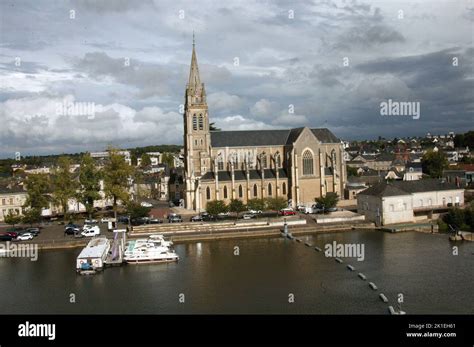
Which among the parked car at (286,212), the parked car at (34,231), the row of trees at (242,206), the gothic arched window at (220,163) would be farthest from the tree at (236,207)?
the parked car at (34,231)

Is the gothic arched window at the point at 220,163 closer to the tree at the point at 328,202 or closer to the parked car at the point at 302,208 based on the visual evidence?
the parked car at the point at 302,208

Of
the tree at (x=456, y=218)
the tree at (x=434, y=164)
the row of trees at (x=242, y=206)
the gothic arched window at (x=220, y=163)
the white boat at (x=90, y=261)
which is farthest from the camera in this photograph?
the tree at (x=434, y=164)

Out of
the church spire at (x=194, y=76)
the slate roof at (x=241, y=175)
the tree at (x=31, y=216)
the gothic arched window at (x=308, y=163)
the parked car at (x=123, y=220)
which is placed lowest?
the parked car at (x=123, y=220)

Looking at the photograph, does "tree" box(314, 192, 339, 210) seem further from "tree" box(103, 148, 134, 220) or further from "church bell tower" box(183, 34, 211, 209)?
"tree" box(103, 148, 134, 220)

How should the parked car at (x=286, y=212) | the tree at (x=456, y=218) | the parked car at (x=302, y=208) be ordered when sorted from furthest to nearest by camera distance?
1. the parked car at (x=302, y=208)
2. the parked car at (x=286, y=212)
3. the tree at (x=456, y=218)

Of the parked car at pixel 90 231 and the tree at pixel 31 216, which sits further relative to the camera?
the tree at pixel 31 216

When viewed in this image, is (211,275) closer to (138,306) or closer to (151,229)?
(138,306)

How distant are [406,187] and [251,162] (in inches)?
658

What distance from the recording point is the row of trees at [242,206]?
4397 cm

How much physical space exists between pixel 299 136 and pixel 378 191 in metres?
12.9

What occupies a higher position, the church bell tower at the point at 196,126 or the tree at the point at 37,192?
the church bell tower at the point at 196,126

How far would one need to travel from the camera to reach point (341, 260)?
29.6 m
